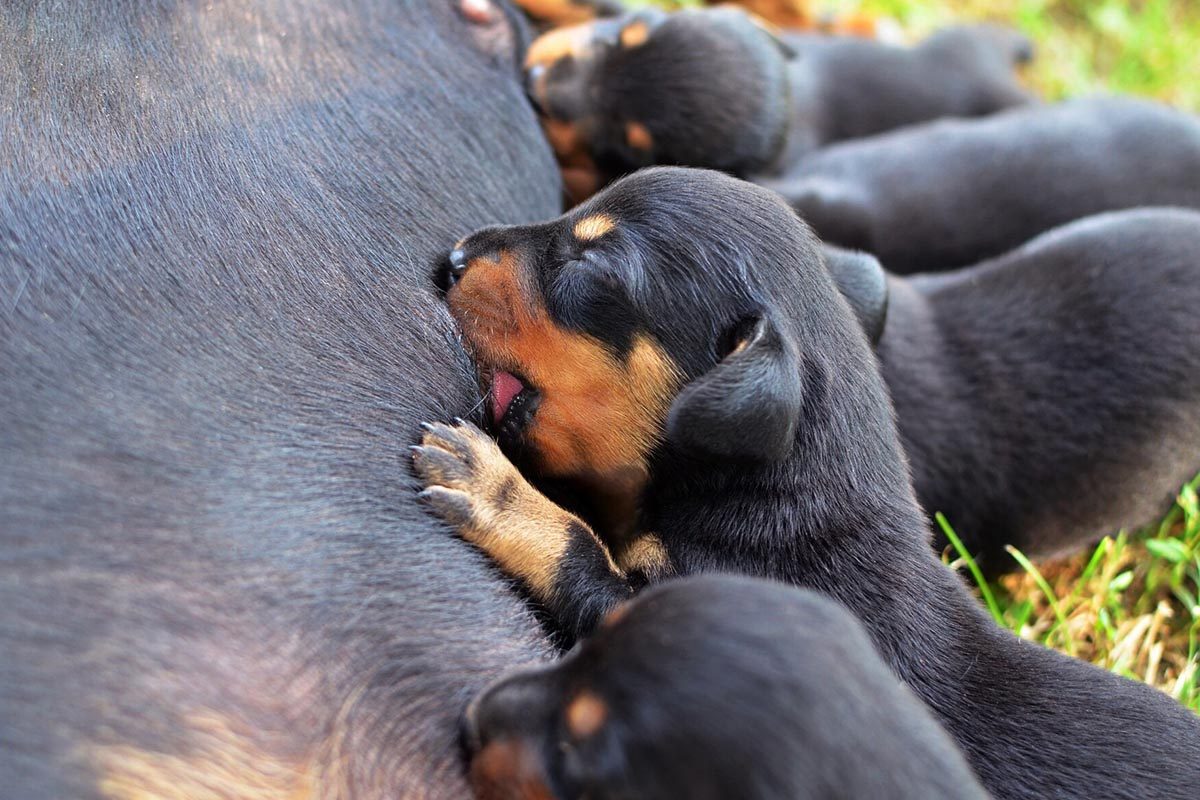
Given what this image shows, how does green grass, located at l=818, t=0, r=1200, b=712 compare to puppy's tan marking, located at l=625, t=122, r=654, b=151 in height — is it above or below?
below

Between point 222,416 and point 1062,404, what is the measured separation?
257 cm

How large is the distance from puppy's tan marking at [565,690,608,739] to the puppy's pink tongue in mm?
893

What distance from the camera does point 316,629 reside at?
6.85 ft

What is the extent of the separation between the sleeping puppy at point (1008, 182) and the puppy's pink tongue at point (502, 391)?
1946mm

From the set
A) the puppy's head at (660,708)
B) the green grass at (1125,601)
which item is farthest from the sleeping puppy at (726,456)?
the green grass at (1125,601)

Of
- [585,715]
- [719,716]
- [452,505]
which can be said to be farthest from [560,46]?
[719,716]

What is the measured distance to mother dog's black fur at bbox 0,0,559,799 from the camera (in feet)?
6.26

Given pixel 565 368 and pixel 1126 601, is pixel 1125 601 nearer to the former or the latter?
pixel 1126 601

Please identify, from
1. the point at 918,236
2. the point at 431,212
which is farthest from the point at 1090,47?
the point at 431,212

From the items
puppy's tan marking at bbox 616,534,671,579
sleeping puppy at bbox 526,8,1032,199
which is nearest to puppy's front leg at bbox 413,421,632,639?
puppy's tan marking at bbox 616,534,671,579

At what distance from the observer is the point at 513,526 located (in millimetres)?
2541

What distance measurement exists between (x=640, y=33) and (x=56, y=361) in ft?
9.36

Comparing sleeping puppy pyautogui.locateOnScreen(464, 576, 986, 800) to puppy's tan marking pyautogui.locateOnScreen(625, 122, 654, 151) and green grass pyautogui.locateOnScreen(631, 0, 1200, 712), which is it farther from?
puppy's tan marking pyautogui.locateOnScreen(625, 122, 654, 151)

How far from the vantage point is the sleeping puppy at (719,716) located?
1.87 meters
